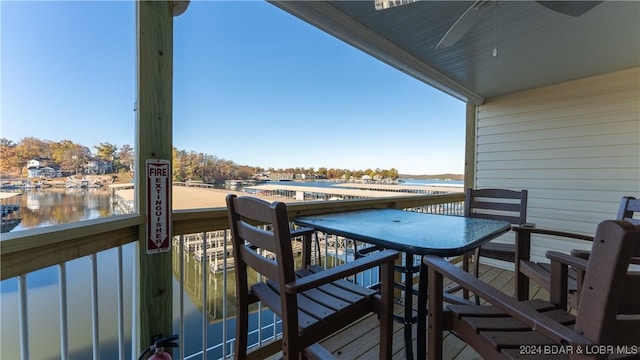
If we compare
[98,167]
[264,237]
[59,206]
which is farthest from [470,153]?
[59,206]

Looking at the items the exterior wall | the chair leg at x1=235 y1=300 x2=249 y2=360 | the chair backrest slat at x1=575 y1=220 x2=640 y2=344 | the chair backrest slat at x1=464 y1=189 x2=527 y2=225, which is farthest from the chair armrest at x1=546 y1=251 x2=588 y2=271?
the exterior wall

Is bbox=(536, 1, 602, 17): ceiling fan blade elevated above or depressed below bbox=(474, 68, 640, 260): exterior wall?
above

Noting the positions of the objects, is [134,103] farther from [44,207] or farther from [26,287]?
[26,287]

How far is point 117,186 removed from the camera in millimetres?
1260

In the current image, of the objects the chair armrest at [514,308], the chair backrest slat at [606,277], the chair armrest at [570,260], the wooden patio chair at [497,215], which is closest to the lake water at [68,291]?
the chair armrest at [514,308]

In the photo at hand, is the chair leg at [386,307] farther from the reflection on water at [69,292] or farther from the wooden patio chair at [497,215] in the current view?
the wooden patio chair at [497,215]

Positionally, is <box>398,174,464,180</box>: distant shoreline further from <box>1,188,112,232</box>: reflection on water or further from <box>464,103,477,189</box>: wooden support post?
<box>1,188,112,232</box>: reflection on water

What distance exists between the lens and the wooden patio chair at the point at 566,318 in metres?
0.67

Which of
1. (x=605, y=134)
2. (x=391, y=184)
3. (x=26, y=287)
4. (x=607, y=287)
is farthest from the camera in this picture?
(x=391, y=184)

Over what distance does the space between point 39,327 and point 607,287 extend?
76.0 inches

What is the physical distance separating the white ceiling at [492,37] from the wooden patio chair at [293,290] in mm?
1615

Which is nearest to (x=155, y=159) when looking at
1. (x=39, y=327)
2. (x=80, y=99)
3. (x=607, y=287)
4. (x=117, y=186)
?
(x=117, y=186)

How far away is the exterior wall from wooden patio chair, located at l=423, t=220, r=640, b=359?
9.78 feet

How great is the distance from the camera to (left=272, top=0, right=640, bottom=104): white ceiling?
206cm
